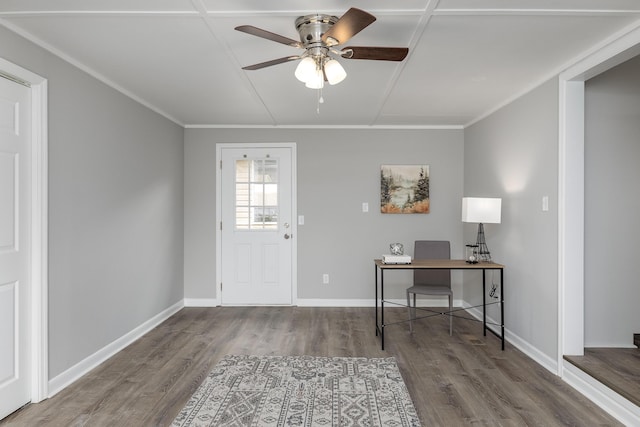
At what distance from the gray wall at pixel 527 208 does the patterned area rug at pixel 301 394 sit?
4.31 feet

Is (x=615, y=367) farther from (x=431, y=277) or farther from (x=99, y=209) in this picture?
(x=99, y=209)

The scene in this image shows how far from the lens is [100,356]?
10.4ft

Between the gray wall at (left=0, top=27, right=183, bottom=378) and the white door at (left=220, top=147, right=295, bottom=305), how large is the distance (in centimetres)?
76

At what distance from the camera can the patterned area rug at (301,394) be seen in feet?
7.63

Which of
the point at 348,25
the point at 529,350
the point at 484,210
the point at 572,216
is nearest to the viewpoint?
the point at 348,25

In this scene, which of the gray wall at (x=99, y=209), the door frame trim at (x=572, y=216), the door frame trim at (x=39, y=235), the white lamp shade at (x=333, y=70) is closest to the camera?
the white lamp shade at (x=333, y=70)

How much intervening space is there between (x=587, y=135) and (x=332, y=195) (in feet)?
9.13

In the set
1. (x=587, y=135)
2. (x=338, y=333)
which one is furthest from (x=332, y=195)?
(x=587, y=135)

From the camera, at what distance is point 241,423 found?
2.28m

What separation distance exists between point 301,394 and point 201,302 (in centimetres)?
273

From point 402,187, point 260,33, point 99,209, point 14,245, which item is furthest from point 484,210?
point 14,245

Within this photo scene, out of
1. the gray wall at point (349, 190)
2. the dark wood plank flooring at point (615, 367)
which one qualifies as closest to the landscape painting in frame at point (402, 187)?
the gray wall at point (349, 190)

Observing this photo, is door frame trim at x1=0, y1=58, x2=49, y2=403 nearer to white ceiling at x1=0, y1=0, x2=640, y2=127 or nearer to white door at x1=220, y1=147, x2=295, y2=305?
white ceiling at x1=0, y1=0, x2=640, y2=127

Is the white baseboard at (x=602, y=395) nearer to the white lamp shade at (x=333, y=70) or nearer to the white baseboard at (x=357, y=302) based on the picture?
the white baseboard at (x=357, y=302)
